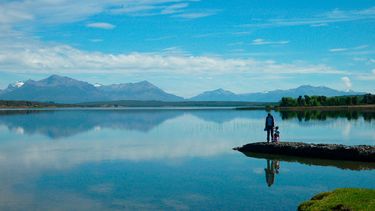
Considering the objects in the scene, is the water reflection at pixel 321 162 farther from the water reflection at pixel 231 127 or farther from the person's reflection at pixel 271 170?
the water reflection at pixel 231 127

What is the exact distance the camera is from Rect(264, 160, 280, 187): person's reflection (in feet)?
89.0

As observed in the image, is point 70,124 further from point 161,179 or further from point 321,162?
point 161,179

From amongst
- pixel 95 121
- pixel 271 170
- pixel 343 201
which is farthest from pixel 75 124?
pixel 343 201

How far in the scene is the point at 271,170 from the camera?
102 feet

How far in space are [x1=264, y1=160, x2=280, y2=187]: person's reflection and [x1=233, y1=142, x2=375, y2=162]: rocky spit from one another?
4106 millimetres

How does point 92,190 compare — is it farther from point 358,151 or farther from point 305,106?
point 305,106

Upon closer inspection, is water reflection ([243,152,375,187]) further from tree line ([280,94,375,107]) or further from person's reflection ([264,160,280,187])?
tree line ([280,94,375,107])

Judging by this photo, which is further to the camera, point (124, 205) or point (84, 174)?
point (84, 174)

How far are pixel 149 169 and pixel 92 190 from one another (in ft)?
24.5

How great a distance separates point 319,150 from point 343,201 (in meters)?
19.1

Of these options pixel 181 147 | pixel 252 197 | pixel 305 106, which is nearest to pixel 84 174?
pixel 252 197

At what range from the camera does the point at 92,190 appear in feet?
80.0

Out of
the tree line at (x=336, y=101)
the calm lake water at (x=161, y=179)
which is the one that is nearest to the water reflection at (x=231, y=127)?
the calm lake water at (x=161, y=179)

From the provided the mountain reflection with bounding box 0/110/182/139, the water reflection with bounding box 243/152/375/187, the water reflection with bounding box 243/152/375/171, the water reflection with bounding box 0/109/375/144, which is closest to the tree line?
the water reflection with bounding box 0/109/375/144
